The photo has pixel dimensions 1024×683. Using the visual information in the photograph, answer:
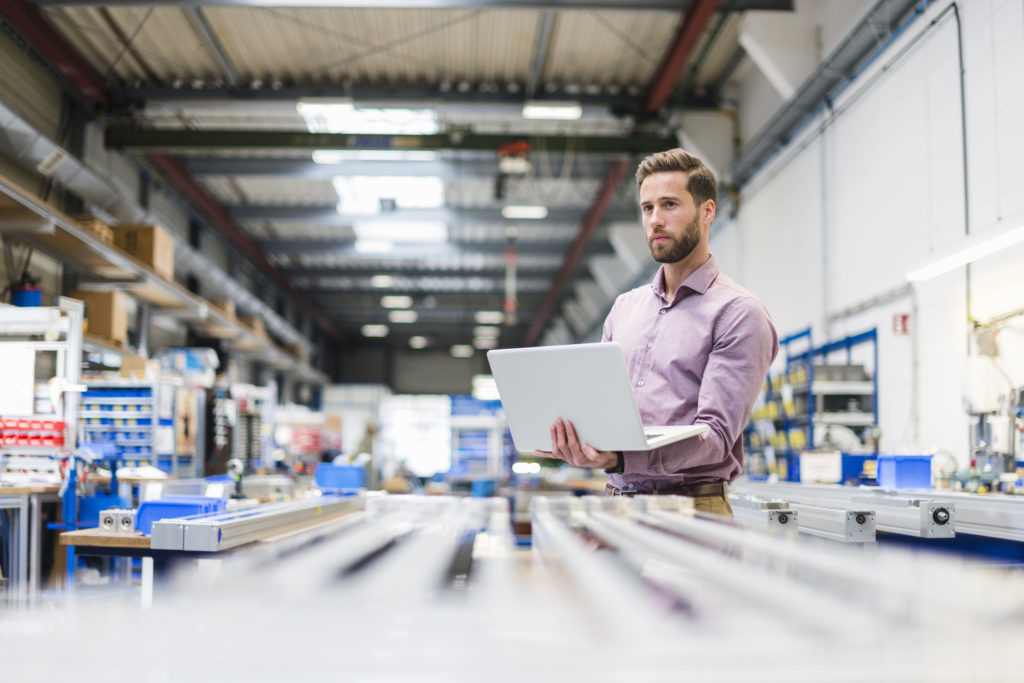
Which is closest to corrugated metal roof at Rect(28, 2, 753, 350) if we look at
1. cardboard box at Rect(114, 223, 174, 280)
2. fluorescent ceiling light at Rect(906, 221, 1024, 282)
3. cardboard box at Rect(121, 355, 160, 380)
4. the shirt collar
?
cardboard box at Rect(114, 223, 174, 280)

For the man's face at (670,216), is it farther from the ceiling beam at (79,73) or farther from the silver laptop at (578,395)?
the ceiling beam at (79,73)

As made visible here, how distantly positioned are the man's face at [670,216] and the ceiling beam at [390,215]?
9918 millimetres

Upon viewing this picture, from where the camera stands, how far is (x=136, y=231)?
8109 mm

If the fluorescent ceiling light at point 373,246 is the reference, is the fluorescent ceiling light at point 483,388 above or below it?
below

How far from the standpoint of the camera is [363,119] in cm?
803

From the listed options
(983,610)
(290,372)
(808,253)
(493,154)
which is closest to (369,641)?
(983,610)

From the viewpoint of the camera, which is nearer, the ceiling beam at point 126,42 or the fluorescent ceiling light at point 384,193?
the ceiling beam at point 126,42

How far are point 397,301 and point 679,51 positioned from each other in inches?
461

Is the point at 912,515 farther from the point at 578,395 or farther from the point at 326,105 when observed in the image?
the point at 326,105

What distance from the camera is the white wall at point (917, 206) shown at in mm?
4762

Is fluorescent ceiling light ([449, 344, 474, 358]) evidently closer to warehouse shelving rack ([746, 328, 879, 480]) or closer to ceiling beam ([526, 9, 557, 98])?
ceiling beam ([526, 9, 557, 98])

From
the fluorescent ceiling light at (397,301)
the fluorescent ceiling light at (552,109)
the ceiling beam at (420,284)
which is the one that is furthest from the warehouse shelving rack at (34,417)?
the fluorescent ceiling light at (397,301)

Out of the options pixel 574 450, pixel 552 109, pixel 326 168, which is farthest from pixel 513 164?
pixel 574 450

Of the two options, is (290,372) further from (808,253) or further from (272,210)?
(808,253)
